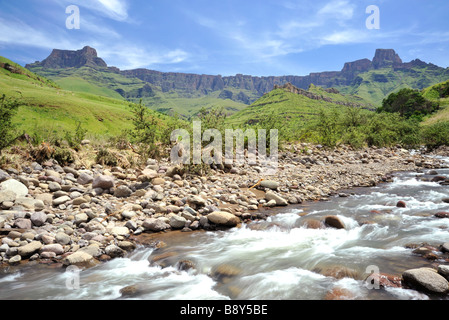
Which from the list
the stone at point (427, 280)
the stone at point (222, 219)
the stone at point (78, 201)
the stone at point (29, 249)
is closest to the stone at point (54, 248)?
the stone at point (29, 249)

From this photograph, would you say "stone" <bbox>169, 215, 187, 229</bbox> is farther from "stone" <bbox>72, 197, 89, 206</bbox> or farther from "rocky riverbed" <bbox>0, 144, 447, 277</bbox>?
"stone" <bbox>72, 197, 89, 206</bbox>

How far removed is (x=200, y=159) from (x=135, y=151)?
4.62 metres

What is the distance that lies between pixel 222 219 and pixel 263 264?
7.71 feet

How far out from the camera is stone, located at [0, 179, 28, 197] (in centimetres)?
781

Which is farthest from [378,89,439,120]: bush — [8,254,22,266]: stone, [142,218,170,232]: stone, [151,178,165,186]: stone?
[8,254,22,266]: stone

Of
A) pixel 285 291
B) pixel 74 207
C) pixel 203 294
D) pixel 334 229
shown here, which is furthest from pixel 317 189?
pixel 74 207

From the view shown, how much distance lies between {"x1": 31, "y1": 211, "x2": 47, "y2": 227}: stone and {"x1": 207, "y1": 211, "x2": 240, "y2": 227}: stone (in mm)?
4683

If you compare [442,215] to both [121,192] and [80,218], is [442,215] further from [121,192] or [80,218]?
[80,218]

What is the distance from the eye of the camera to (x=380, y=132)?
31.5 metres

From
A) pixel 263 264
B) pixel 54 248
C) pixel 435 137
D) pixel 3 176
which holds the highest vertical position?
pixel 435 137

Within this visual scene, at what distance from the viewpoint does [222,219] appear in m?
7.84

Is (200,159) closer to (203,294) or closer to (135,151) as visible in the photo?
(135,151)

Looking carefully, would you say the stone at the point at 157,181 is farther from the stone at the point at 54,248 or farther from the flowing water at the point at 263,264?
the stone at the point at 54,248

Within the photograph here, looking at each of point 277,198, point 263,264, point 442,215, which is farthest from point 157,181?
point 442,215
